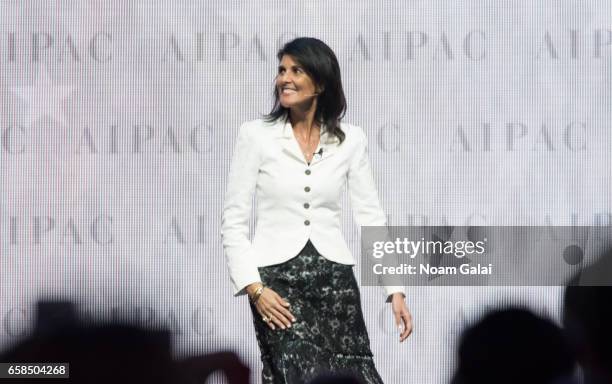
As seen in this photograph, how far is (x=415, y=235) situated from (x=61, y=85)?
1.47 metres

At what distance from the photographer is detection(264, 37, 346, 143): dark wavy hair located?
3.79m

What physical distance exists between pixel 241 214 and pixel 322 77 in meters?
0.46

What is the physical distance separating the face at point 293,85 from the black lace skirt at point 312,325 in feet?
1.36

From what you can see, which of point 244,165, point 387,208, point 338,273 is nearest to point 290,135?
point 244,165

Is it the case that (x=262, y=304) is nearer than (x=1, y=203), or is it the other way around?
(x=262, y=304)

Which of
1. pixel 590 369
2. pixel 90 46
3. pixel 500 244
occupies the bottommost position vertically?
pixel 590 369

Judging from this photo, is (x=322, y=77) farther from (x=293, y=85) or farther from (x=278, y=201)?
(x=278, y=201)

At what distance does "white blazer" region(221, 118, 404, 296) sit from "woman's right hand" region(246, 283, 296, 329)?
5cm

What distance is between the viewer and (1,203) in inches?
202

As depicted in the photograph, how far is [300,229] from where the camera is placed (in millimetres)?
3711

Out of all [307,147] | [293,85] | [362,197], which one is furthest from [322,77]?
[362,197]

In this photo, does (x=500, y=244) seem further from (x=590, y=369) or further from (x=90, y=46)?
(x=90, y=46)

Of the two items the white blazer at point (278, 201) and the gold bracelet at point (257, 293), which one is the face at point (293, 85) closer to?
the white blazer at point (278, 201)

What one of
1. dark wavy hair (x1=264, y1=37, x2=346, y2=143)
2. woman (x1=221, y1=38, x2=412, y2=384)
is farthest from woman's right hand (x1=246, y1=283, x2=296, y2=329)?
dark wavy hair (x1=264, y1=37, x2=346, y2=143)
